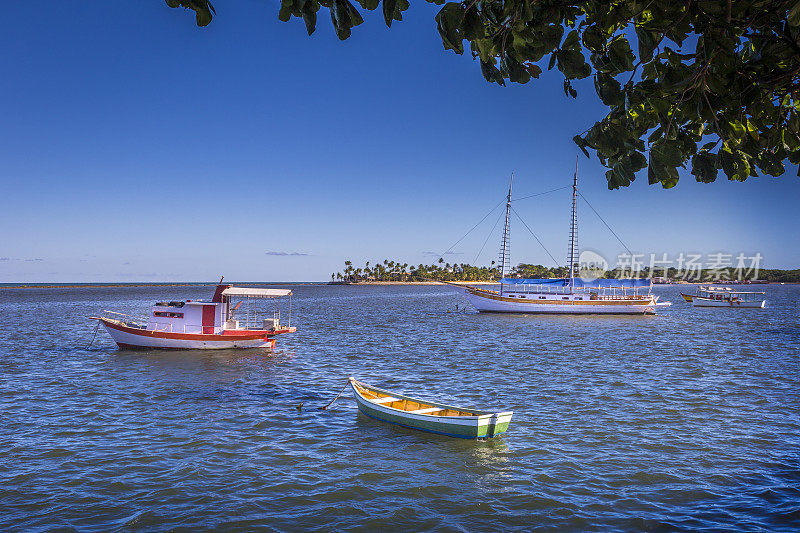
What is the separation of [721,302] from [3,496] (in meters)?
106

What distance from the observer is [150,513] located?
11.7 metres

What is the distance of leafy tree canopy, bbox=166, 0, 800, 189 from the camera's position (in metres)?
3.97

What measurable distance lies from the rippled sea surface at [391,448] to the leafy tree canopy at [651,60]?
373 inches

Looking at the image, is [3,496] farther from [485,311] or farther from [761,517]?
[485,311]

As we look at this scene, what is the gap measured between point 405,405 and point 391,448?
2.61 metres

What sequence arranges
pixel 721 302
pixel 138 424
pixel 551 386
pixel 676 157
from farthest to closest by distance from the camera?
pixel 721 302
pixel 551 386
pixel 138 424
pixel 676 157

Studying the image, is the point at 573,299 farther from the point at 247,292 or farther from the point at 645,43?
the point at 645,43

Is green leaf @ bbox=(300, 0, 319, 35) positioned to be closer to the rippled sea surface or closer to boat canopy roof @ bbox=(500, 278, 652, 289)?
the rippled sea surface

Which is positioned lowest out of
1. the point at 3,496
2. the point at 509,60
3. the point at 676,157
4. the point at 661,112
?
the point at 3,496

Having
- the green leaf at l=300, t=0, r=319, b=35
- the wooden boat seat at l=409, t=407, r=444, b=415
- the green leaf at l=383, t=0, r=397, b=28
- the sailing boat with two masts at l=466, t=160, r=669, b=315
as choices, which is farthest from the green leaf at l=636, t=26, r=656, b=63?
the sailing boat with two masts at l=466, t=160, r=669, b=315

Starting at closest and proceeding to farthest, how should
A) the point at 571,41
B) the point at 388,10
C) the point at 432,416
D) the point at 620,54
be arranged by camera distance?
1. the point at 388,10
2. the point at 620,54
3. the point at 571,41
4. the point at 432,416

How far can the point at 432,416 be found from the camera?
16578mm

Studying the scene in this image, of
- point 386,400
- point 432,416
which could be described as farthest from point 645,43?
point 386,400

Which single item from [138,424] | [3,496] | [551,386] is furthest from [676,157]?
[551,386]
